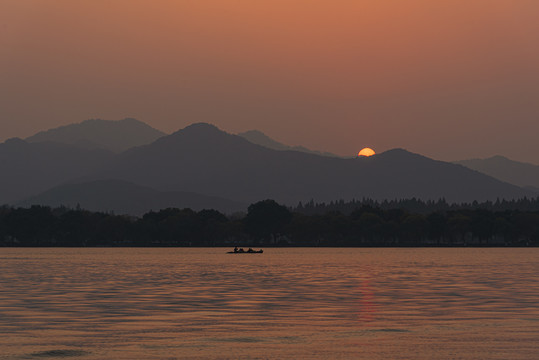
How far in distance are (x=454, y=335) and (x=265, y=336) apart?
8.72 meters

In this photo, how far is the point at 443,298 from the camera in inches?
2554

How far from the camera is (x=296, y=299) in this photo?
63.9 m

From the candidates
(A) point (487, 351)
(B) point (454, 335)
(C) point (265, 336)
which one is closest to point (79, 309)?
(C) point (265, 336)

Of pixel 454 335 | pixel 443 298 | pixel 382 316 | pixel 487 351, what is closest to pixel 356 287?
pixel 443 298

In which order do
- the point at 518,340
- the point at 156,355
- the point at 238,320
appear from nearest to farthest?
the point at 156,355
the point at 518,340
the point at 238,320

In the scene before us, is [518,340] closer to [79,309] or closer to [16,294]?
[79,309]

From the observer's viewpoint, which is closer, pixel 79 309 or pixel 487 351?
pixel 487 351

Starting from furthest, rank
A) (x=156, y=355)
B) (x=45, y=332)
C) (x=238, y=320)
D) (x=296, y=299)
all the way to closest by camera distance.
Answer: (x=296, y=299) < (x=238, y=320) < (x=45, y=332) < (x=156, y=355)

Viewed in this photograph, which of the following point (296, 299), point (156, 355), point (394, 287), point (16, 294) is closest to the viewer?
point (156, 355)

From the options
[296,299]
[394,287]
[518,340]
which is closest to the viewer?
[518,340]

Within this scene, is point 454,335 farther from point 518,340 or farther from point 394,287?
point 394,287

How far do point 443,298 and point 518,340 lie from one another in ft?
80.5

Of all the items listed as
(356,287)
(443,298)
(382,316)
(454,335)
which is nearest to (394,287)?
(356,287)

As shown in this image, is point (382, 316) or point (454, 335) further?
point (382, 316)
